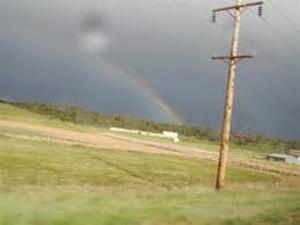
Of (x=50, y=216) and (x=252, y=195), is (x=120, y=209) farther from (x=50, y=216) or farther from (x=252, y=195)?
(x=252, y=195)

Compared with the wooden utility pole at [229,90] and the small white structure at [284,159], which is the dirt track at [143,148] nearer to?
the small white structure at [284,159]

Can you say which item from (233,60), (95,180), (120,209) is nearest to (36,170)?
(95,180)

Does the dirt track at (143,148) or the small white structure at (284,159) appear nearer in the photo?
the dirt track at (143,148)

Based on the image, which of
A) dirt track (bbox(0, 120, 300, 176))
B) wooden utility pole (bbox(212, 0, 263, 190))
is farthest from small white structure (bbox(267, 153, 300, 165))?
wooden utility pole (bbox(212, 0, 263, 190))

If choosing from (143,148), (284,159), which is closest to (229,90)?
(143,148)

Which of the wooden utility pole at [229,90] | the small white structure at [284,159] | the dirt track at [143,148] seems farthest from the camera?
the small white structure at [284,159]

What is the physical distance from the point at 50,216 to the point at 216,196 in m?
11.7

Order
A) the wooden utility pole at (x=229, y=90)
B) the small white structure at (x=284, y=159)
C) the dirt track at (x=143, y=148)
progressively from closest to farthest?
the wooden utility pole at (x=229, y=90) < the dirt track at (x=143, y=148) < the small white structure at (x=284, y=159)

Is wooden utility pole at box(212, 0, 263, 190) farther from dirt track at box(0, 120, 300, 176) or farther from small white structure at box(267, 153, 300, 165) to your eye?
small white structure at box(267, 153, 300, 165)

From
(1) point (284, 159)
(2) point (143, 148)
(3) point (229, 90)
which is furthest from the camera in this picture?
(1) point (284, 159)

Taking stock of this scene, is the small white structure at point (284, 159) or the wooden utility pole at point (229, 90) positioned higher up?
the wooden utility pole at point (229, 90)

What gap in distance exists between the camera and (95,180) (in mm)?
38375

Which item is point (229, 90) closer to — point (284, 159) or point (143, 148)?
point (143, 148)

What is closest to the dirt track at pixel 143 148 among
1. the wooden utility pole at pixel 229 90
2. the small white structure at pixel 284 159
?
the small white structure at pixel 284 159
